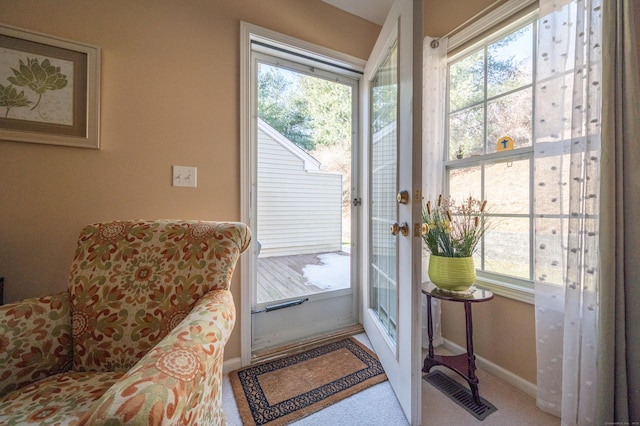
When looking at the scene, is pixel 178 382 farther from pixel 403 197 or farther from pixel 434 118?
pixel 434 118

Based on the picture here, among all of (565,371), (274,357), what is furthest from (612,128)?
(274,357)

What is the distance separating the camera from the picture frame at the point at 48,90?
1122 millimetres

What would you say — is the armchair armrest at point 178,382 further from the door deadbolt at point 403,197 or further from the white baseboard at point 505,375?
the white baseboard at point 505,375

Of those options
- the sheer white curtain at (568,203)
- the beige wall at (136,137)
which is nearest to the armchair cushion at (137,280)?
the beige wall at (136,137)

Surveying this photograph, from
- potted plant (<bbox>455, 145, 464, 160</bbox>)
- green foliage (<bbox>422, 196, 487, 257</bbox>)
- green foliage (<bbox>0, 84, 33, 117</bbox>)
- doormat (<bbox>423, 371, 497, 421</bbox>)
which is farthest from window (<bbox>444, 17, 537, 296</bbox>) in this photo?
green foliage (<bbox>0, 84, 33, 117</bbox>)

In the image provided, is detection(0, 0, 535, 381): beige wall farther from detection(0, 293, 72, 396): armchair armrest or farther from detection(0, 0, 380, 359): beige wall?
detection(0, 293, 72, 396): armchair armrest

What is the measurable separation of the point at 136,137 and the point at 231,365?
146 cm

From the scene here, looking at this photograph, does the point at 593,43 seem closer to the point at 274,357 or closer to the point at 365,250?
the point at 365,250

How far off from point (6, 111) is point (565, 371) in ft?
9.10

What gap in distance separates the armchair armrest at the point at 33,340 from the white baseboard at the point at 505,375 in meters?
2.13

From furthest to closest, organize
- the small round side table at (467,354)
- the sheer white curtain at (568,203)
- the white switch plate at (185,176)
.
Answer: the white switch plate at (185,176), the small round side table at (467,354), the sheer white curtain at (568,203)

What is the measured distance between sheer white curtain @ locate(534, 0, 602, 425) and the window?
7.9 inches

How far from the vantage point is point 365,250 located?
205cm

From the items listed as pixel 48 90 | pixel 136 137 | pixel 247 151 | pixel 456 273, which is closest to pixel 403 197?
pixel 456 273
